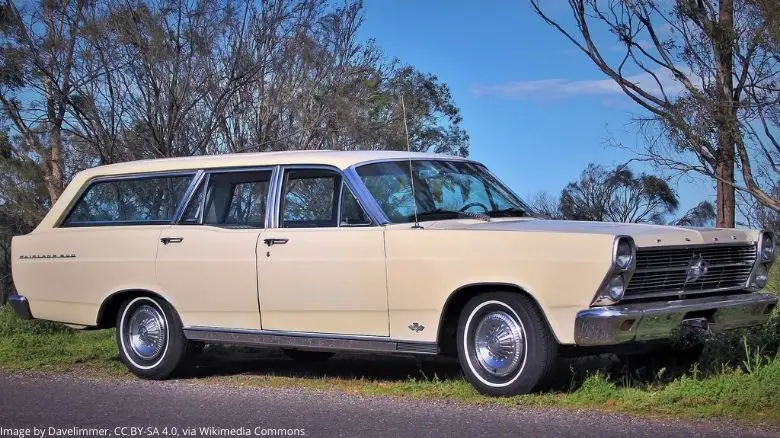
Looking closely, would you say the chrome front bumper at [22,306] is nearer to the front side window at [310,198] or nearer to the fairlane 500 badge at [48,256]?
the fairlane 500 badge at [48,256]

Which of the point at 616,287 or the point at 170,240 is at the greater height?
the point at 170,240

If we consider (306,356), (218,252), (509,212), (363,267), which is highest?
(509,212)

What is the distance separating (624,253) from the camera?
5934 millimetres

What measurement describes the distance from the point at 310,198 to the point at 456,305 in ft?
5.04

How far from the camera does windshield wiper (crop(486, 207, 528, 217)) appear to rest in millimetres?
7488

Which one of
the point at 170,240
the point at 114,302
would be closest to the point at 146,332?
the point at 114,302

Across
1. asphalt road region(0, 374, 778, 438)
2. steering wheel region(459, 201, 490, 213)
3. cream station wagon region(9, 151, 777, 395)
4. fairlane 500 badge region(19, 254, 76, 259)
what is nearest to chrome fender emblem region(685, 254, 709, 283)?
cream station wagon region(9, 151, 777, 395)

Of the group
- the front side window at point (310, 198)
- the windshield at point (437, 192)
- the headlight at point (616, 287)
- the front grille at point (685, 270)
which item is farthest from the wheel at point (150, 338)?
the front grille at point (685, 270)

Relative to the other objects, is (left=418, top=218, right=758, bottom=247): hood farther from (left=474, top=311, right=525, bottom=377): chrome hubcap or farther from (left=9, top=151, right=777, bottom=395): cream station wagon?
(left=474, top=311, right=525, bottom=377): chrome hubcap

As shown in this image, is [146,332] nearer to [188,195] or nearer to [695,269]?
[188,195]

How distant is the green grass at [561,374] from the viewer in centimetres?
596

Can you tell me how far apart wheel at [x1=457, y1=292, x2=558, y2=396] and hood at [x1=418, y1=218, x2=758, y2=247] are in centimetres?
51

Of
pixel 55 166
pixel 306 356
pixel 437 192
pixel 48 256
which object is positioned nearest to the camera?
pixel 437 192

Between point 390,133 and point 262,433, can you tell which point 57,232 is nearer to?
point 262,433
